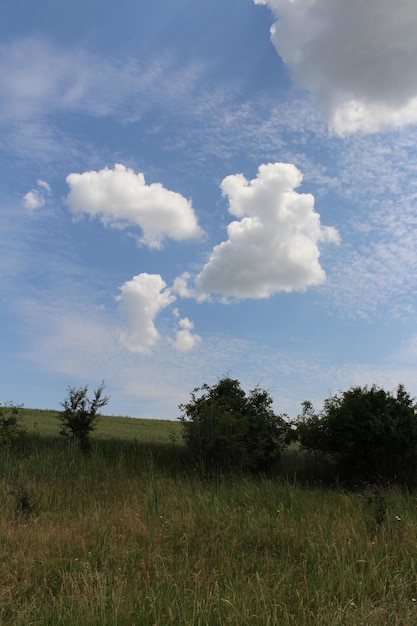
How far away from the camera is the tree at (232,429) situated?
616 inches

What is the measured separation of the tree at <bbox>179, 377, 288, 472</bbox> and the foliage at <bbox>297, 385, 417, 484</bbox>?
5.12 ft

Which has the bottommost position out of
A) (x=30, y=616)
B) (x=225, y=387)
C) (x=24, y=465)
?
(x=30, y=616)

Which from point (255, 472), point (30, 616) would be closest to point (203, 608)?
point (30, 616)

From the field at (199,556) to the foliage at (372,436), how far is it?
8.55ft

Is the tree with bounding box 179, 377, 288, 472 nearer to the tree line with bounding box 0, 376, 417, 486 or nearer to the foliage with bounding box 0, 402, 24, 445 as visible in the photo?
the tree line with bounding box 0, 376, 417, 486

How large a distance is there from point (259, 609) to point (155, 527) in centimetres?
377

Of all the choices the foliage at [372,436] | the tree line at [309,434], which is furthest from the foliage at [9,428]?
the foliage at [372,436]

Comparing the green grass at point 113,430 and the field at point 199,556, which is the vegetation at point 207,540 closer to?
the field at point 199,556

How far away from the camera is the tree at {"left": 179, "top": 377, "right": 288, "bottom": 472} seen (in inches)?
616

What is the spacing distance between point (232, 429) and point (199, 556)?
27.6 feet

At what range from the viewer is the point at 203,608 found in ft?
18.2

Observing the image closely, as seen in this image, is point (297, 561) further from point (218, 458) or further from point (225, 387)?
point (225, 387)

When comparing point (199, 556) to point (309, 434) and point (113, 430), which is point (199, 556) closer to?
point (309, 434)

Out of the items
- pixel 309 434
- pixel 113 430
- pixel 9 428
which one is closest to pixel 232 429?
pixel 309 434
